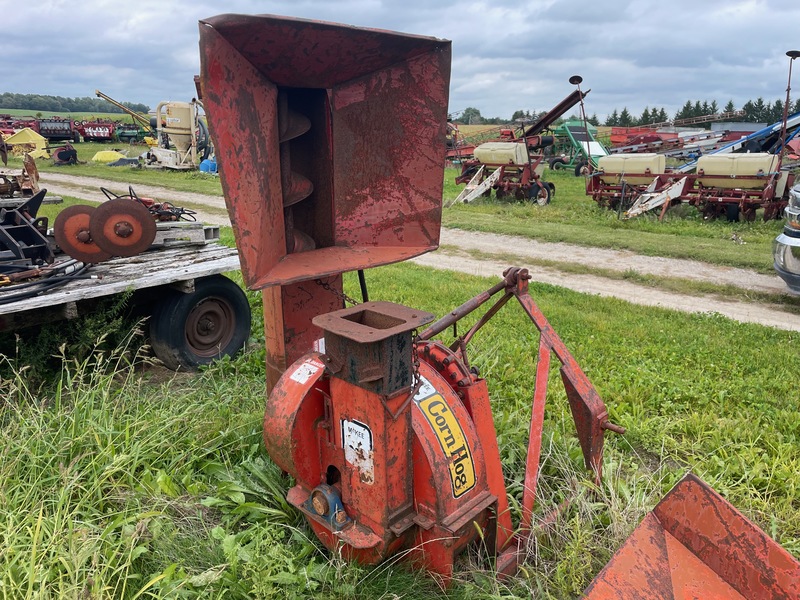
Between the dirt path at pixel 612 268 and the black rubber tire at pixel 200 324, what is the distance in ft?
14.2

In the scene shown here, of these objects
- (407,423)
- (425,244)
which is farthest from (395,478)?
(425,244)

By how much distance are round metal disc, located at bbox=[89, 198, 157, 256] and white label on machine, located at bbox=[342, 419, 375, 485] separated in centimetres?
333

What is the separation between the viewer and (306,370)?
2.58 meters

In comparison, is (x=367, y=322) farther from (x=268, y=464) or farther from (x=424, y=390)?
(x=268, y=464)

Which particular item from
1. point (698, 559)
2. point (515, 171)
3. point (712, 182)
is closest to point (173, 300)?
point (698, 559)

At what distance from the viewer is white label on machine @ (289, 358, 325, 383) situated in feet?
8.30

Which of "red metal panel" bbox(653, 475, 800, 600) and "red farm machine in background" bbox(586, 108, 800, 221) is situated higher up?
"red farm machine in background" bbox(586, 108, 800, 221)

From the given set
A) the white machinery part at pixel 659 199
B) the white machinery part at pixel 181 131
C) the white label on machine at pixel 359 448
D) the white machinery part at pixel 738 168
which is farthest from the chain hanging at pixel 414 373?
the white machinery part at pixel 181 131

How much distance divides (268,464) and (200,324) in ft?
6.86

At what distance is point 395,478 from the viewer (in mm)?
2258

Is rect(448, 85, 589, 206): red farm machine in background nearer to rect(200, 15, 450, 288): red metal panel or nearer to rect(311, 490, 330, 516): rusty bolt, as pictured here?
rect(200, 15, 450, 288): red metal panel

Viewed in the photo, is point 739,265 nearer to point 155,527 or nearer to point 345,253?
point 345,253

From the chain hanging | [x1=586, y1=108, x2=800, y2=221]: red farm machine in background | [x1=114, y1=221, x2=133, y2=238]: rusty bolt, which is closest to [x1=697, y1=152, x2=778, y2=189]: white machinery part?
[x1=586, y1=108, x2=800, y2=221]: red farm machine in background

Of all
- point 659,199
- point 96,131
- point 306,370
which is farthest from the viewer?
point 96,131
